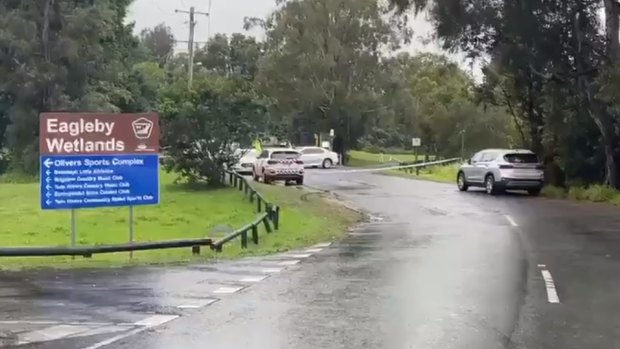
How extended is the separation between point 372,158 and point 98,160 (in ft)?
225

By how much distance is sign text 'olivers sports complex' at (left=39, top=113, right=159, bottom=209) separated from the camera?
1590cm

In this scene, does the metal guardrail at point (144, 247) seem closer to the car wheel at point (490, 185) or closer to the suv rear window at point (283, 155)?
the car wheel at point (490, 185)

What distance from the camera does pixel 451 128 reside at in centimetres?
6856

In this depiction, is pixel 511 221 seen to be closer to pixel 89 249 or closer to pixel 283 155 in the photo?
pixel 89 249

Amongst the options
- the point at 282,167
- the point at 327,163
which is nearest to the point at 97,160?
the point at 282,167

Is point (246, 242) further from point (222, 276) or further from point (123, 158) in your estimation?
point (222, 276)

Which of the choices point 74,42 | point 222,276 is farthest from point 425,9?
point 74,42

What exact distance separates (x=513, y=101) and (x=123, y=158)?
86.3 ft

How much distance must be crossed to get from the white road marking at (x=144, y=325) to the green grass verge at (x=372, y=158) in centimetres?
6186

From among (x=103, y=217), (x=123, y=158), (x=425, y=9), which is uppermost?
(x=425, y=9)

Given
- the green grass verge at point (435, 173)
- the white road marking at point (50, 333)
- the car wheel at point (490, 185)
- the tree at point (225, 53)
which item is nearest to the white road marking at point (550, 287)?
the white road marking at point (50, 333)

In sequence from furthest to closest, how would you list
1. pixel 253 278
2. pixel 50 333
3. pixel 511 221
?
pixel 511 221
pixel 253 278
pixel 50 333

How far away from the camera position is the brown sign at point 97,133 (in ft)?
52.2

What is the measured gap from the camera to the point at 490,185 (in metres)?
34.9
